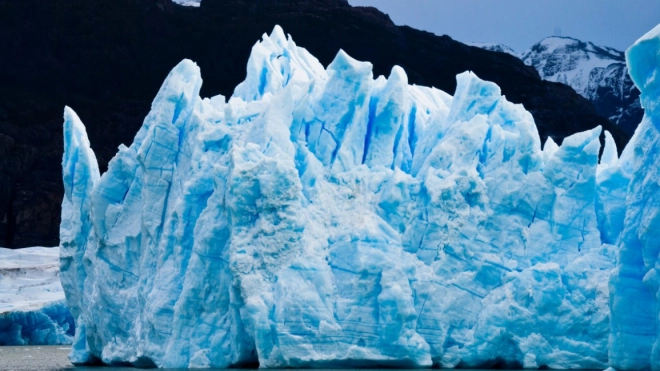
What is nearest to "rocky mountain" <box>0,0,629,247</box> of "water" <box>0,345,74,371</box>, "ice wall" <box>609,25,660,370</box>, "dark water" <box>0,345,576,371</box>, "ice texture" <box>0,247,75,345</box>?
"ice texture" <box>0,247,75,345</box>

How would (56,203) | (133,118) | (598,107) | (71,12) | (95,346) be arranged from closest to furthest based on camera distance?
(95,346)
(56,203)
(133,118)
(71,12)
(598,107)

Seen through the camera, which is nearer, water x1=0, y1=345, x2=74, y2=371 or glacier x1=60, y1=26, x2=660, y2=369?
glacier x1=60, y1=26, x2=660, y2=369

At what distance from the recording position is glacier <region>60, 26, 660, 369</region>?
1814cm

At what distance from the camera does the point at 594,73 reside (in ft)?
227

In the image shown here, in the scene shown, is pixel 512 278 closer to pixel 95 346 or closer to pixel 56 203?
pixel 95 346

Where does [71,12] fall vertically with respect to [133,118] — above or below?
above

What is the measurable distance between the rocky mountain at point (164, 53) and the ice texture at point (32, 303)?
11.9 metres

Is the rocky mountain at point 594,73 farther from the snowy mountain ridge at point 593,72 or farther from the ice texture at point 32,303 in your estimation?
the ice texture at point 32,303

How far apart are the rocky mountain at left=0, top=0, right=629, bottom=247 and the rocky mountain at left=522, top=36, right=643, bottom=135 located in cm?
969

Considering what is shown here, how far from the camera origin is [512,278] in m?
18.6

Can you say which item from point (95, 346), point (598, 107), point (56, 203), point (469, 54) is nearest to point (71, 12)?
point (56, 203)

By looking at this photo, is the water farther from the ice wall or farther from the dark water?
the ice wall

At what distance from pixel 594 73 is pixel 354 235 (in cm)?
5362

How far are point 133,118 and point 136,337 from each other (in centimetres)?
3099
